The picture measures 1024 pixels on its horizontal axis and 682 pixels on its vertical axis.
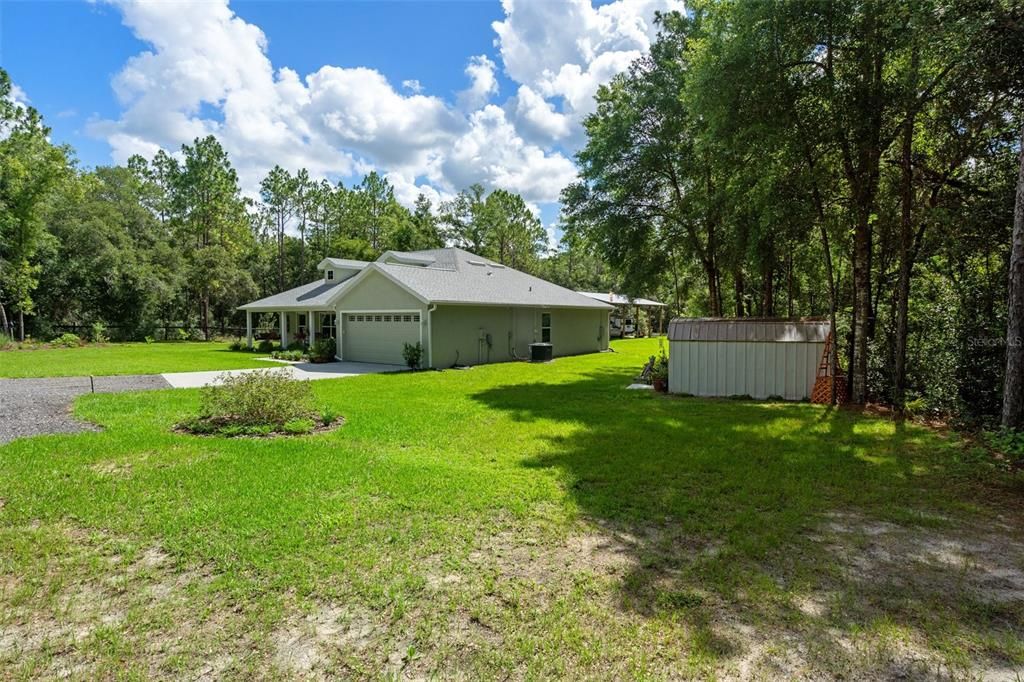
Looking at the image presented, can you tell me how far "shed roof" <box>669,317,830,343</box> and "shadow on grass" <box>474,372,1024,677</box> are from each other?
291 centimetres

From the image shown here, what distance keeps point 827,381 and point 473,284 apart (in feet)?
40.9

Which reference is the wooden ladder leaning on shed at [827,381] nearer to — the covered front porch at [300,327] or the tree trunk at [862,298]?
the tree trunk at [862,298]

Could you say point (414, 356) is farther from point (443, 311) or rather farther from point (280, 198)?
point (280, 198)

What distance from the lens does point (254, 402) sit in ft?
24.8

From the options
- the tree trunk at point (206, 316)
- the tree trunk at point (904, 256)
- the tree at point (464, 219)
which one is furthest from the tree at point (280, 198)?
the tree trunk at point (904, 256)

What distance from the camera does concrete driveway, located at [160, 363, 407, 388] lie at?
1276 cm

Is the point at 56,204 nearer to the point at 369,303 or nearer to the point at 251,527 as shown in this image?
the point at 369,303

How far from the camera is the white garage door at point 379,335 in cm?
1645

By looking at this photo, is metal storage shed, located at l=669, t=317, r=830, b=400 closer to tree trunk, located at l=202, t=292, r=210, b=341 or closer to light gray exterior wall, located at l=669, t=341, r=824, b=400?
light gray exterior wall, located at l=669, t=341, r=824, b=400

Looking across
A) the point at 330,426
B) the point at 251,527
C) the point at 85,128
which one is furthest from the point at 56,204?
the point at 251,527

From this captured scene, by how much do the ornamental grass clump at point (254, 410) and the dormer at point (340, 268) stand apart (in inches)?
648

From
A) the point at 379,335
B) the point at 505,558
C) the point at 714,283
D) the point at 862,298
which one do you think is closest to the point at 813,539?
the point at 505,558

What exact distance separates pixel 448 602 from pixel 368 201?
42.9m

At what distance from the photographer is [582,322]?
76.0 feet
